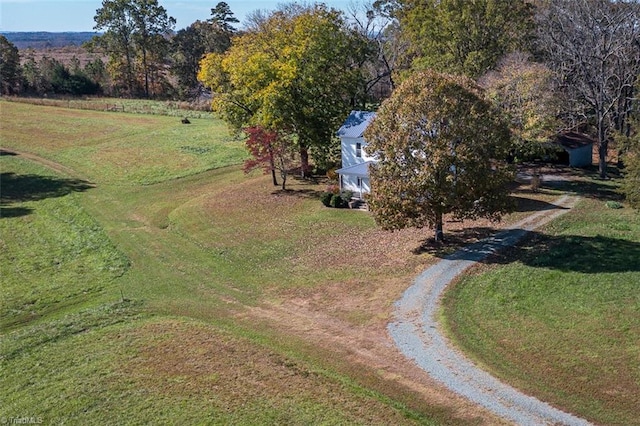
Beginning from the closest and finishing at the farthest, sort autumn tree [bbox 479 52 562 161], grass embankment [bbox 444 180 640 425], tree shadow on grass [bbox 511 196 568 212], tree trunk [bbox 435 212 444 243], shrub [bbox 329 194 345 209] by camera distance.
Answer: grass embankment [bbox 444 180 640 425]
tree trunk [bbox 435 212 444 243]
tree shadow on grass [bbox 511 196 568 212]
shrub [bbox 329 194 345 209]
autumn tree [bbox 479 52 562 161]

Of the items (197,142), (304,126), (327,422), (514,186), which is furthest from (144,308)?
(197,142)

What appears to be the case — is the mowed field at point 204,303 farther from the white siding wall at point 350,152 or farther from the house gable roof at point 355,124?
the house gable roof at point 355,124

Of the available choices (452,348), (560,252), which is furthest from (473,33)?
(452,348)

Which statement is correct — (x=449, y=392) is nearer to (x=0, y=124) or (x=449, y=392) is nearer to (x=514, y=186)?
(x=514, y=186)

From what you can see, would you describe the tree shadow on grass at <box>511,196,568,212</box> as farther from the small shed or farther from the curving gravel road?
the small shed

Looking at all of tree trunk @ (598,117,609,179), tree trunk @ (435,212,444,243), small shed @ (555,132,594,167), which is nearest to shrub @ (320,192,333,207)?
tree trunk @ (435,212,444,243)
